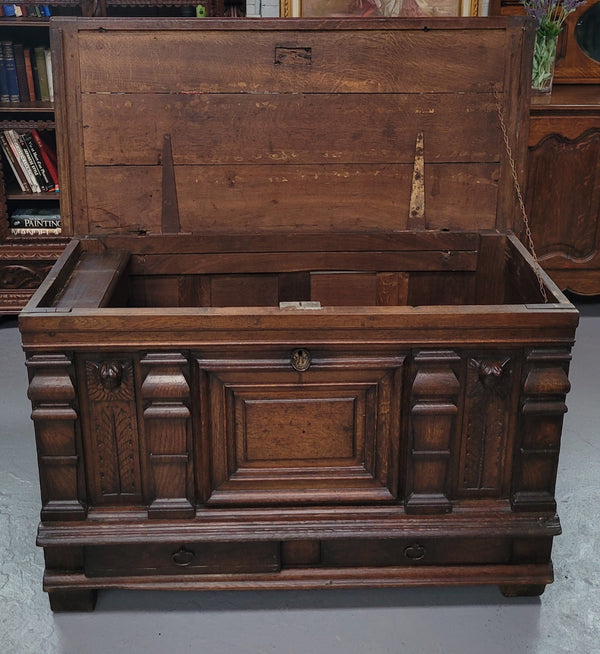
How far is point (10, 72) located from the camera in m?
4.12

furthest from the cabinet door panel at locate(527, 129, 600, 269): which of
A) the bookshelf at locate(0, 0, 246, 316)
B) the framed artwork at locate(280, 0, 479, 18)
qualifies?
the bookshelf at locate(0, 0, 246, 316)

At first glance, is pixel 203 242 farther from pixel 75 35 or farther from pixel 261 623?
pixel 261 623

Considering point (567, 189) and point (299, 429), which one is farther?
point (567, 189)

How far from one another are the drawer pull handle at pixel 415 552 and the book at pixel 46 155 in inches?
103

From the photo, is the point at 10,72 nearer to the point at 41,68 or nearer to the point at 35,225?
the point at 41,68

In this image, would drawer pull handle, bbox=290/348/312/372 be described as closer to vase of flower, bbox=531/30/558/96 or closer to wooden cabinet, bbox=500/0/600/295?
wooden cabinet, bbox=500/0/600/295

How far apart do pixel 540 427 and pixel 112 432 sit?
3.21ft

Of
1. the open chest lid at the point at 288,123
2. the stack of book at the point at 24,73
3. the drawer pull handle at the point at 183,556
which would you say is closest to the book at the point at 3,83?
the stack of book at the point at 24,73

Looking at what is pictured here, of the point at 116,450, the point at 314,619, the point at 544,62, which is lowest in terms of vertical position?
the point at 314,619

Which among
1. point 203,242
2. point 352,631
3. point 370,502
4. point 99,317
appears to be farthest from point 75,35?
point 352,631

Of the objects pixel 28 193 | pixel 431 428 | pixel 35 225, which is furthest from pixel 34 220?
pixel 431 428

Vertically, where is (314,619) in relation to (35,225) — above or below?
below

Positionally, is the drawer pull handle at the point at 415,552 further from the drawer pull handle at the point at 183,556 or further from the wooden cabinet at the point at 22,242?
the wooden cabinet at the point at 22,242

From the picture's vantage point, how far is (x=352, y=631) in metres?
2.14
